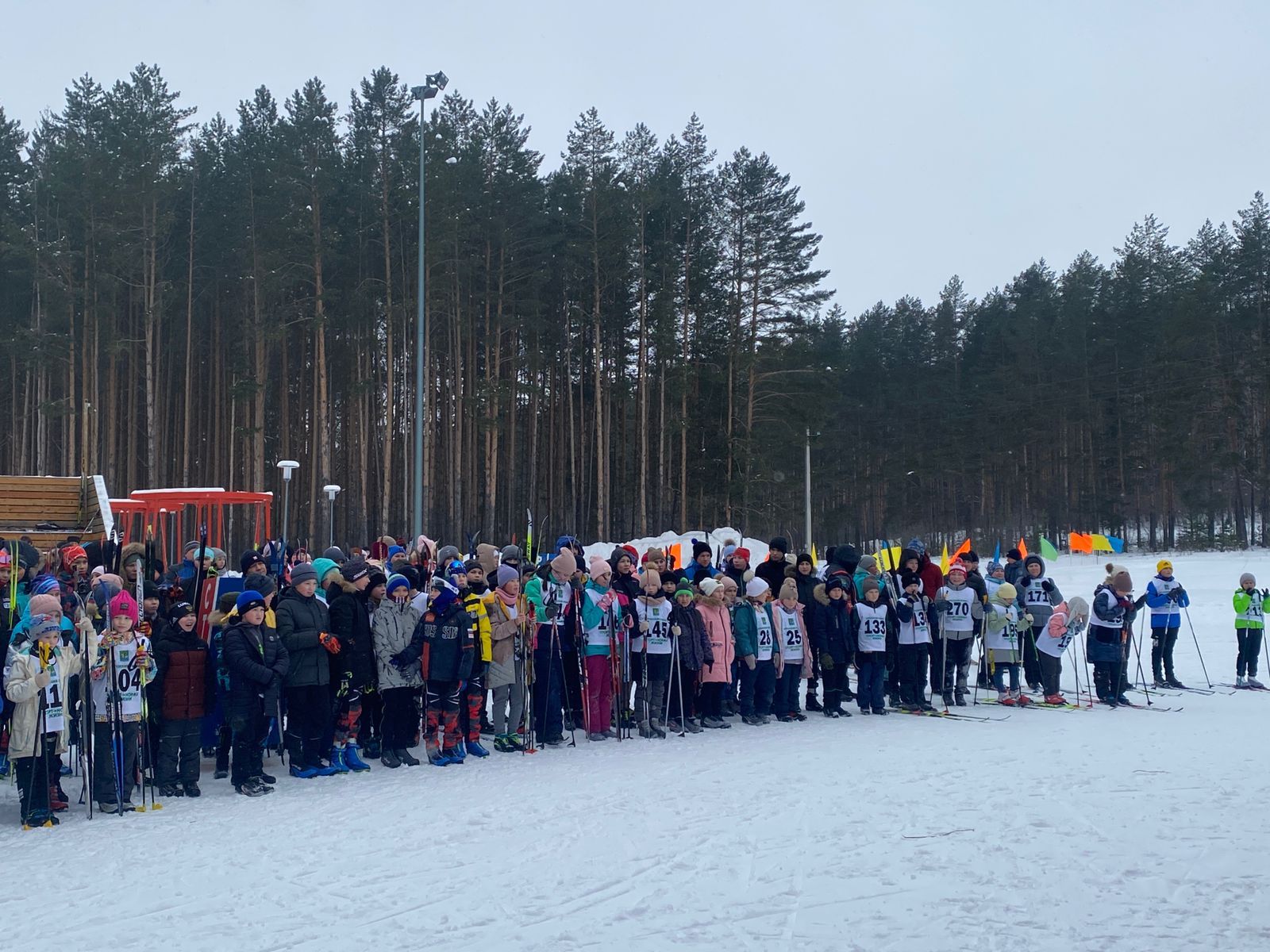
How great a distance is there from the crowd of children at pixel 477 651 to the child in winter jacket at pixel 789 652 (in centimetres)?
3

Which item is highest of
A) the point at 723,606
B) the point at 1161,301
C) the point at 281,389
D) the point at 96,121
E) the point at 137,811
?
the point at 96,121

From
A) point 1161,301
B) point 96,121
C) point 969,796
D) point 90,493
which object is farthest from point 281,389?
point 1161,301

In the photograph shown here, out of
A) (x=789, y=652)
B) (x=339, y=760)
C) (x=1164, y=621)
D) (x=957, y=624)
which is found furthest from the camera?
(x=1164, y=621)

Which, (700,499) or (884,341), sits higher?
(884,341)

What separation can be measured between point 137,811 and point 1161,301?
51.8 m

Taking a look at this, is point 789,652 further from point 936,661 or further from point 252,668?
point 252,668

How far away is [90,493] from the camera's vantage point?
1988 centimetres

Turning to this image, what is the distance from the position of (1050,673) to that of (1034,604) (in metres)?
0.98

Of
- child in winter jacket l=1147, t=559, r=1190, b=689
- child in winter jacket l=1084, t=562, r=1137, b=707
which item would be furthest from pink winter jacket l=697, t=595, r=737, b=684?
child in winter jacket l=1147, t=559, r=1190, b=689

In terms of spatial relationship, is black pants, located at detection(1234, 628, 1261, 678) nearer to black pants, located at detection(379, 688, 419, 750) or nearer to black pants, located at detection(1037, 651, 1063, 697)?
black pants, located at detection(1037, 651, 1063, 697)

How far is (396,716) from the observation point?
9156mm

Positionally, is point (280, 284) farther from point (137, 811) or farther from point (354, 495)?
point (137, 811)

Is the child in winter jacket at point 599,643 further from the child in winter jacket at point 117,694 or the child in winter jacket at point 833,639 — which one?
the child in winter jacket at point 117,694

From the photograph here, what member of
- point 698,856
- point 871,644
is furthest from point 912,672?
point 698,856
